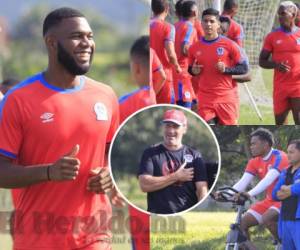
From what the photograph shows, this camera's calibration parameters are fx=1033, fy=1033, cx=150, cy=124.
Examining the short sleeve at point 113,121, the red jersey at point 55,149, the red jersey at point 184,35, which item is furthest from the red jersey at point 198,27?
the red jersey at point 55,149

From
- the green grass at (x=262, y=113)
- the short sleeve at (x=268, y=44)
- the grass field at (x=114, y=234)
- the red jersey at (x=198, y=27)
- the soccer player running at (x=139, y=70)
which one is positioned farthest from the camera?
the green grass at (x=262, y=113)

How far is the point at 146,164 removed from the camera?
23.9 ft

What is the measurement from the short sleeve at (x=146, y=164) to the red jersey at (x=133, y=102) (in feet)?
1.56

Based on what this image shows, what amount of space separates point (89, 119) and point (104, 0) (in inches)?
133

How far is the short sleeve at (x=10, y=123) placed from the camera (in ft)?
17.6

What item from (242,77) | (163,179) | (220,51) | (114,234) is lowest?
(114,234)

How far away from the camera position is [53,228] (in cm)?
555

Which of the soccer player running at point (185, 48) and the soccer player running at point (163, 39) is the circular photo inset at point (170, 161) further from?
the soccer player running at point (185, 48)

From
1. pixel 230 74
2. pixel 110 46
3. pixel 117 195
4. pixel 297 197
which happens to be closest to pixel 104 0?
pixel 110 46

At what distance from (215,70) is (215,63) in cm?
8

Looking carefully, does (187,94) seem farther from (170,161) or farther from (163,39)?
(170,161)

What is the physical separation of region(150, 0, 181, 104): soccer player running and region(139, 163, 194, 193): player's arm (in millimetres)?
2301

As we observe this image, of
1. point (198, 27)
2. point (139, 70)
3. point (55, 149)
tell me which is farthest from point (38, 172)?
point (198, 27)

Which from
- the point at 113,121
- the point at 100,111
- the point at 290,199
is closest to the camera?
the point at 100,111
